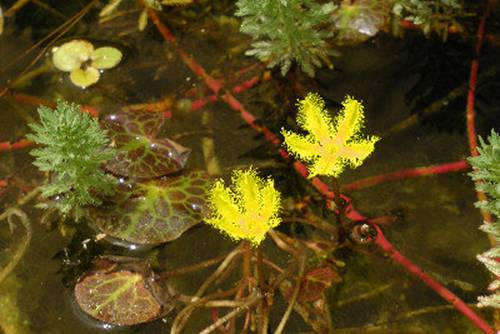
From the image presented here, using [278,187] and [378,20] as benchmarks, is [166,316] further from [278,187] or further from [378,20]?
[378,20]

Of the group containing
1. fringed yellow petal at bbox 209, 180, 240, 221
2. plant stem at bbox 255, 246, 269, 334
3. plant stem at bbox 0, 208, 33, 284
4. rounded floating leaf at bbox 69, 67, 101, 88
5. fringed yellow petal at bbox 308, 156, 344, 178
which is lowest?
plant stem at bbox 255, 246, 269, 334

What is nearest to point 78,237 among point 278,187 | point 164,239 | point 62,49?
point 164,239

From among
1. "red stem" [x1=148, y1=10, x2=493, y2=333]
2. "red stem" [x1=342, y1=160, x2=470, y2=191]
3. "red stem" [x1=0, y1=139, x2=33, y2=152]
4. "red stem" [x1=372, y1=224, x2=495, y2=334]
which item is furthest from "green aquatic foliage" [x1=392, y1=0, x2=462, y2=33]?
"red stem" [x1=0, y1=139, x2=33, y2=152]

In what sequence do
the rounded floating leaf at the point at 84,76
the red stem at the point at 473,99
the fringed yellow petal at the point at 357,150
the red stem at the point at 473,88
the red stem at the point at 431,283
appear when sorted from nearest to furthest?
the fringed yellow petal at the point at 357,150, the red stem at the point at 431,283, the red stem at the point at 473,99, the red stem at the point at 473,88, the rounded floating leaf at the point at 84,76

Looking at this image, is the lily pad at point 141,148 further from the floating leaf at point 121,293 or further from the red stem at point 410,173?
the red stem at point 410,173

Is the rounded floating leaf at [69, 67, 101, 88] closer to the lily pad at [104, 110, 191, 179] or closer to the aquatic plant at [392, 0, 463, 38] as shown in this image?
the lily pad at [104, 110, 191, 179]

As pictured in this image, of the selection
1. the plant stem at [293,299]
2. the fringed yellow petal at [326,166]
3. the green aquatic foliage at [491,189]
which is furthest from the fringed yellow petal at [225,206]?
the green aquatic foliage at [491,189]

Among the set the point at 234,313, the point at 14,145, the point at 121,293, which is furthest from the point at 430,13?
the point at 14,145
